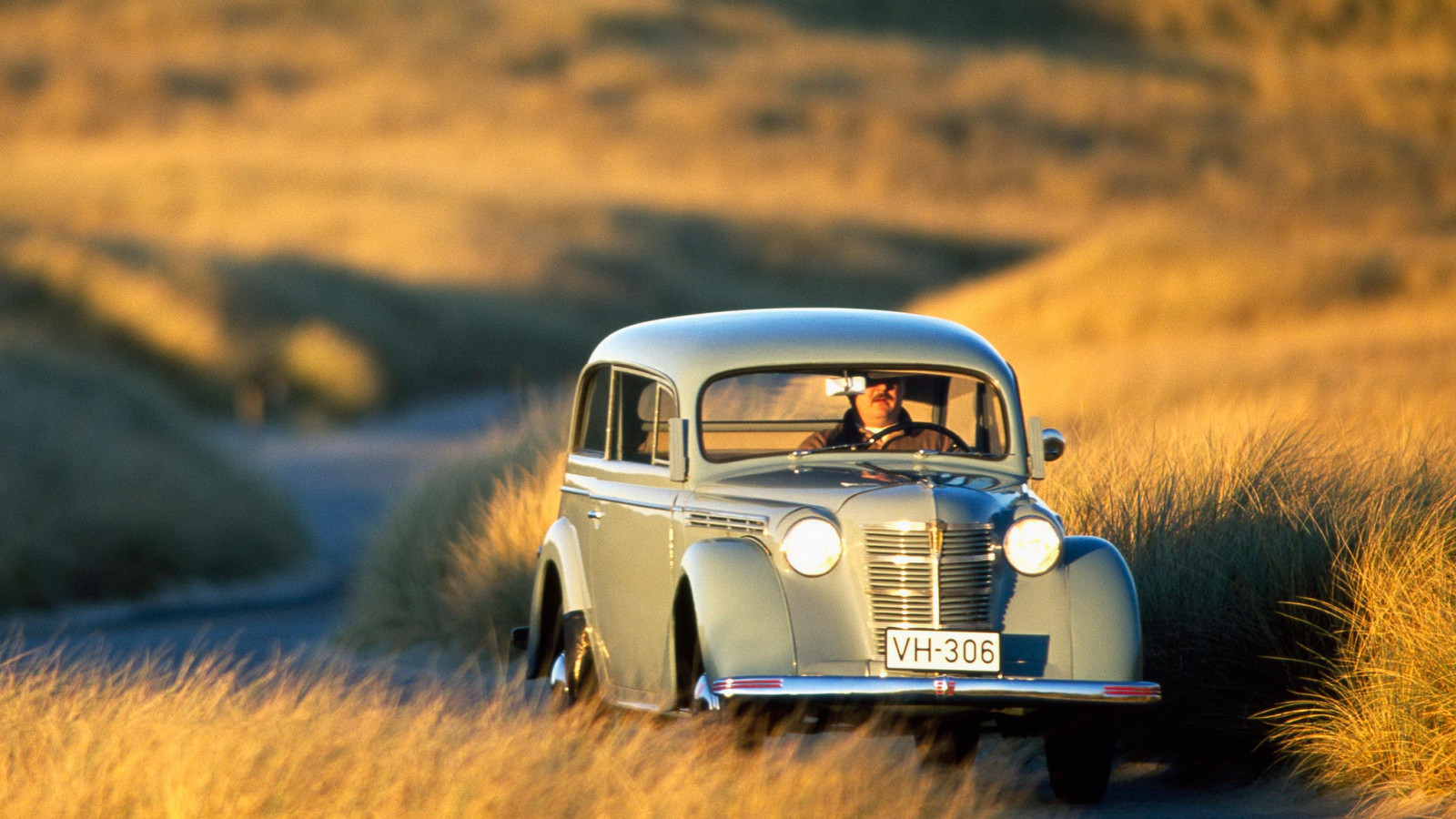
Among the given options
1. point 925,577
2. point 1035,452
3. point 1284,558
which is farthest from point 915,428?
point 1284,558

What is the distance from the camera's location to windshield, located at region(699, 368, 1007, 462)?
841 centimetres

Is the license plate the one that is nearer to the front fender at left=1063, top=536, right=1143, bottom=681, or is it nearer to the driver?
the front fender at left=1063, top=536, right=1143, bottom=681

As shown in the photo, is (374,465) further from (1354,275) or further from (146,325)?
(1354,275)

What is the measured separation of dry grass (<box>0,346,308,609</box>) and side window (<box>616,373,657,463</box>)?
9.66 metres

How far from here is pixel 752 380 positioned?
28.6 feet

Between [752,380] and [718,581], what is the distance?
1.53 meters

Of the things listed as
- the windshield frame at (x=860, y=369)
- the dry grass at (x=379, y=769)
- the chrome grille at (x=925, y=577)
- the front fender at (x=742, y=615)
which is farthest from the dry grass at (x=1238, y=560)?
the front fender at (x=742, y=615)

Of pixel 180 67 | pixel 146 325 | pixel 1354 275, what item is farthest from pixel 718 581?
pixel 180 67

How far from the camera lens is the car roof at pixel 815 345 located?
8344 millimetres

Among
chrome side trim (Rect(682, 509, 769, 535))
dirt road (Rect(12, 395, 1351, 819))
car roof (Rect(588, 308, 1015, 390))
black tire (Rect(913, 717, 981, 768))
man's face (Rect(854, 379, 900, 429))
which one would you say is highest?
car roof (Rect(588, 308, 1015, 390))

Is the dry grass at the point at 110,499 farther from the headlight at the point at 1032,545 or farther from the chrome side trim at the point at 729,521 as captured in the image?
the headlight at the point at 1032,545

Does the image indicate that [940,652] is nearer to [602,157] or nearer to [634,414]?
[634,414]

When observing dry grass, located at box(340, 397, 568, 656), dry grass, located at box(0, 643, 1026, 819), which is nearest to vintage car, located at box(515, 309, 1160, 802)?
dry grass, located at box(0, 643, 1026, 819)

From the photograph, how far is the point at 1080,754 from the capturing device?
7.63m
